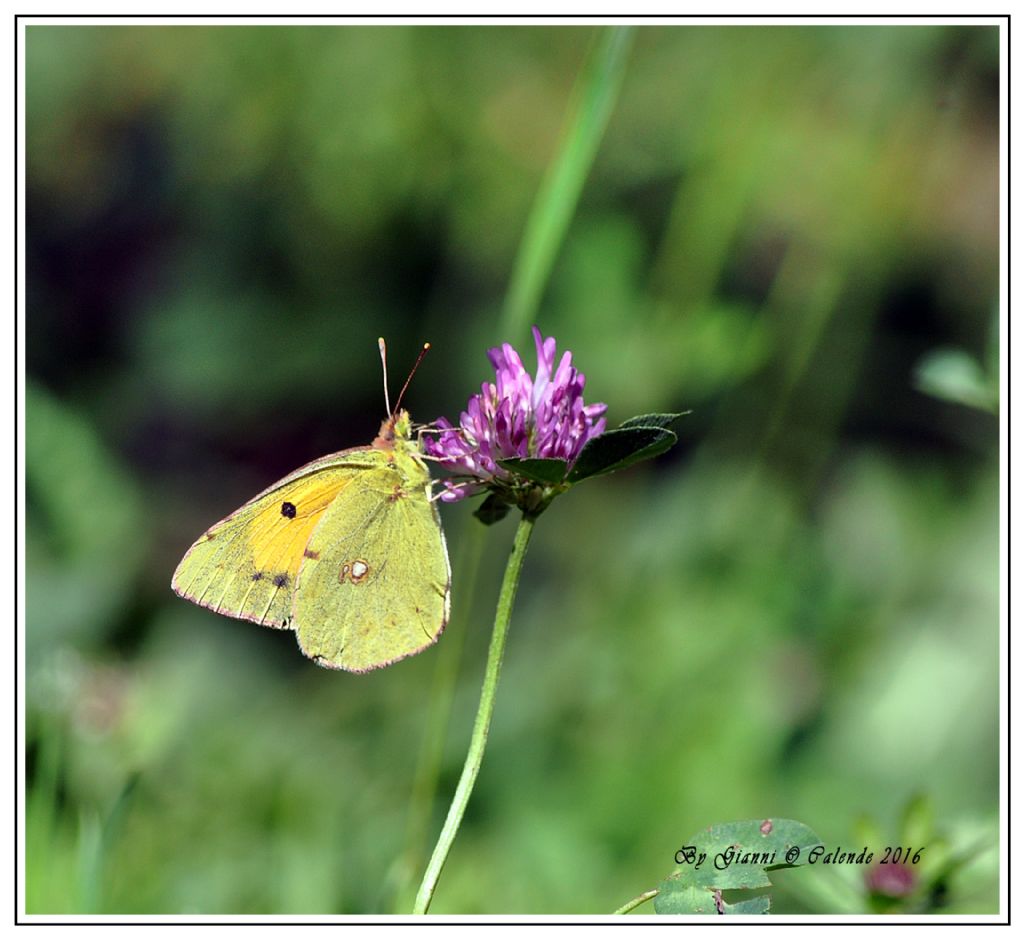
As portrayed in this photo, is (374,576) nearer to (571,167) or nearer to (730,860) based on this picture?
(730,860)

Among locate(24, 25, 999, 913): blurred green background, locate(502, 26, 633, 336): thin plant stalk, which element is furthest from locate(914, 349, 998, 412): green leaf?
locate(24, 25, 999, 913): blurred green background

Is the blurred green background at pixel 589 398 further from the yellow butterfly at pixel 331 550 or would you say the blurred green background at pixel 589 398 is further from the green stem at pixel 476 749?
the green stem at pixel 476 749

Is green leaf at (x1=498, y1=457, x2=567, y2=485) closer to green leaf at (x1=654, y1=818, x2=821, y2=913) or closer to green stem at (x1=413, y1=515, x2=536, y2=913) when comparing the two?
green stem at (x1=413, y1=515, x2=536, y2=913)

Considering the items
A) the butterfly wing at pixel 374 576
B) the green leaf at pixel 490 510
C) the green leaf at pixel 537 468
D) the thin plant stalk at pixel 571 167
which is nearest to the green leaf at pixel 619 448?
→ the green leaf at pixel 537 468

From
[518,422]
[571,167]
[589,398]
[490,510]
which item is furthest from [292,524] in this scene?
[589,398]

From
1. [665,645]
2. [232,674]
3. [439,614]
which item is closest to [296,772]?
[232,674]
